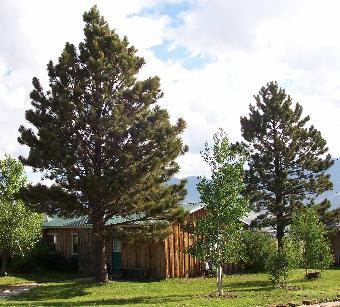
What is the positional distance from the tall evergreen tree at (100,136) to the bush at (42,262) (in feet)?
33.4

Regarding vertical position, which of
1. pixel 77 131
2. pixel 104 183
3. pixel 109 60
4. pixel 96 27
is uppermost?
pixel 96 27

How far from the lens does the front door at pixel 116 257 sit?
1287 inches

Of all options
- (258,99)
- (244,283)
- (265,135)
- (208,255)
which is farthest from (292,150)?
(208,255)

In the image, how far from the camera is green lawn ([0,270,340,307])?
19.5 metres

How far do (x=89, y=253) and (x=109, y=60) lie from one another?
1466 cm

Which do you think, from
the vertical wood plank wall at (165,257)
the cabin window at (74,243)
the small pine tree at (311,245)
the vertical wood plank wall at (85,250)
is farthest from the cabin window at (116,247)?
the small pine tree at (311,245)

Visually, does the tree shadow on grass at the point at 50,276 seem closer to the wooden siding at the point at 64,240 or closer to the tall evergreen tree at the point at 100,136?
the wooden siding at the point at 64,240

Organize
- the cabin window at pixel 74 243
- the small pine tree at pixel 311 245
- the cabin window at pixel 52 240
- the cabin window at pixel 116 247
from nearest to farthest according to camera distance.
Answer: the small pine tree at pixel 311 245 < the cabin window at pixel 116 247 < the cabin window at pixel 74 243 < the cabin window at pixel 52 240

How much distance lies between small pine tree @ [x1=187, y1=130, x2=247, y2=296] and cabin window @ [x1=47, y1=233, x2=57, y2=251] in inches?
741

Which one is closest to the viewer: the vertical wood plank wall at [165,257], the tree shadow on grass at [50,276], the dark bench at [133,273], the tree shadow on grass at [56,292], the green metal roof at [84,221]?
the tree shadow on grass at [56,292]

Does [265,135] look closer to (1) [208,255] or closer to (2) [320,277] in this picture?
(2) [320,277]

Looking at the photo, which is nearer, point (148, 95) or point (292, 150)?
point (148, 95)

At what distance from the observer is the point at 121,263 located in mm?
32406

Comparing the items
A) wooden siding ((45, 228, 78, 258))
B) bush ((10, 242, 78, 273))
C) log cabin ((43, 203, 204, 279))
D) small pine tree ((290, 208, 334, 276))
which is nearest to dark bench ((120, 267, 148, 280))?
log cabin ((43, 203, 204, 279))
